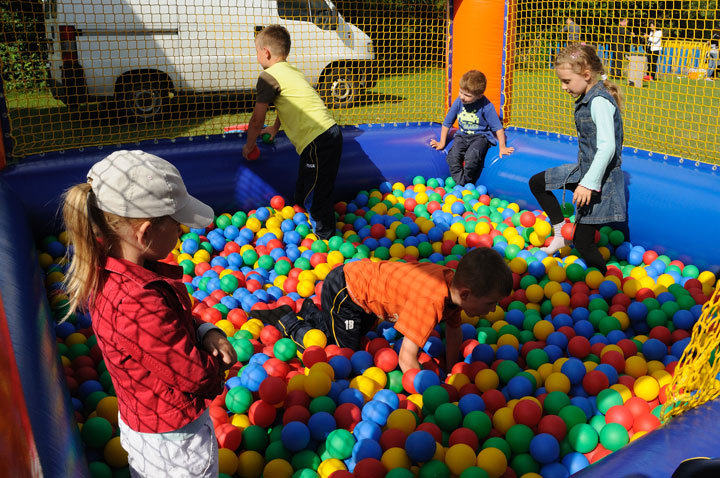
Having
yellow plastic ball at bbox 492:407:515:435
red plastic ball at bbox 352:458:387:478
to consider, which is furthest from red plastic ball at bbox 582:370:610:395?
red plastic ball at bbox 352:458:387:478

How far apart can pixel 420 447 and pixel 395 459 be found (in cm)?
10

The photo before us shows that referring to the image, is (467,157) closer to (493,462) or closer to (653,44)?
(493,462)

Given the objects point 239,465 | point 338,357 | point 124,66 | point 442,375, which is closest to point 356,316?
point 338,357

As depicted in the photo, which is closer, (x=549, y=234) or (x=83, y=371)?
(x=83, y=371)

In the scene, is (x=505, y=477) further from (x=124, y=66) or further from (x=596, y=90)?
(x=124, y=66)

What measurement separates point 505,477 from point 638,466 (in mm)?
824

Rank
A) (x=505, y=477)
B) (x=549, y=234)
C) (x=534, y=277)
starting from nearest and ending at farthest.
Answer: (x=505, y=477) → (x=534, y=277) → (x=549, y=234)

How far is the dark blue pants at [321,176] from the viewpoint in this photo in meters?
4.32

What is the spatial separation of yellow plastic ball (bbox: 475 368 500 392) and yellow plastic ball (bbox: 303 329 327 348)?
76 centimetres

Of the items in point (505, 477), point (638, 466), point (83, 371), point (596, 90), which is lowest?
point (505, 477)

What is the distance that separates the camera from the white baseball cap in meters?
1.55

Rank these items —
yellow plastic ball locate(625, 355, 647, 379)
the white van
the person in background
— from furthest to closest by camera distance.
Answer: the person in background, the white van, yellow plastic ball locate(625, 355, 647, 379)

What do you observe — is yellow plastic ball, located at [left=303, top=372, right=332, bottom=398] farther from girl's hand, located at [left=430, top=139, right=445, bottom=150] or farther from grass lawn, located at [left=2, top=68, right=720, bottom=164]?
grass lawn, located at [left=2, top=68, right=720, bottom=164]

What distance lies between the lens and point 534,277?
3.78m
